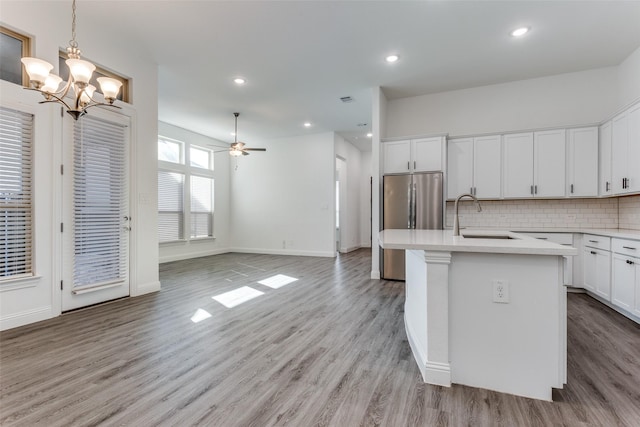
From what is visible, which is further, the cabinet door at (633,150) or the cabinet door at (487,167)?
the cabinet door at (487,167)

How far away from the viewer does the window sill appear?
270 centimetres

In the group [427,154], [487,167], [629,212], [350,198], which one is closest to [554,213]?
[629,212]

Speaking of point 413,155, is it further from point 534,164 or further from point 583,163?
point 583,163

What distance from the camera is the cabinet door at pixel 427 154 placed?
4.62 meters

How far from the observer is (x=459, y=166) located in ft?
15.4

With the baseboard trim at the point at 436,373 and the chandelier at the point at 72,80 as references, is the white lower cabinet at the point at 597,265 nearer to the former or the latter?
the baseboard trim at the point at 436,373

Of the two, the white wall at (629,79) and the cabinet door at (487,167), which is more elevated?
the white wall at (629,79)

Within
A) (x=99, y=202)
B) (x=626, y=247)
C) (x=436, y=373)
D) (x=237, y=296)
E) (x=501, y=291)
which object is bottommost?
(x=237, y=296)

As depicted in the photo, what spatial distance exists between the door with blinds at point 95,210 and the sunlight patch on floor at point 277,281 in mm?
1884

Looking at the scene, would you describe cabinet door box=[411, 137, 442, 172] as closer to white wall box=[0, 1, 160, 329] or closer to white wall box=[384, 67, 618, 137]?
white wall box=[384, 67, 618, 137]

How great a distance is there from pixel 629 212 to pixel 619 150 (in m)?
0.90

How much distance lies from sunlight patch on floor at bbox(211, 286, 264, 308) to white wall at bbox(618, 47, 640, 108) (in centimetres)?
534

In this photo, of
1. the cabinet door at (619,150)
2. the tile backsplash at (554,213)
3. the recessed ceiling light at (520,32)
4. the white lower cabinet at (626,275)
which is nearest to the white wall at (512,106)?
the cabinet door at (619,150)

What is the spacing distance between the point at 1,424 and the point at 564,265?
10.3 ft
